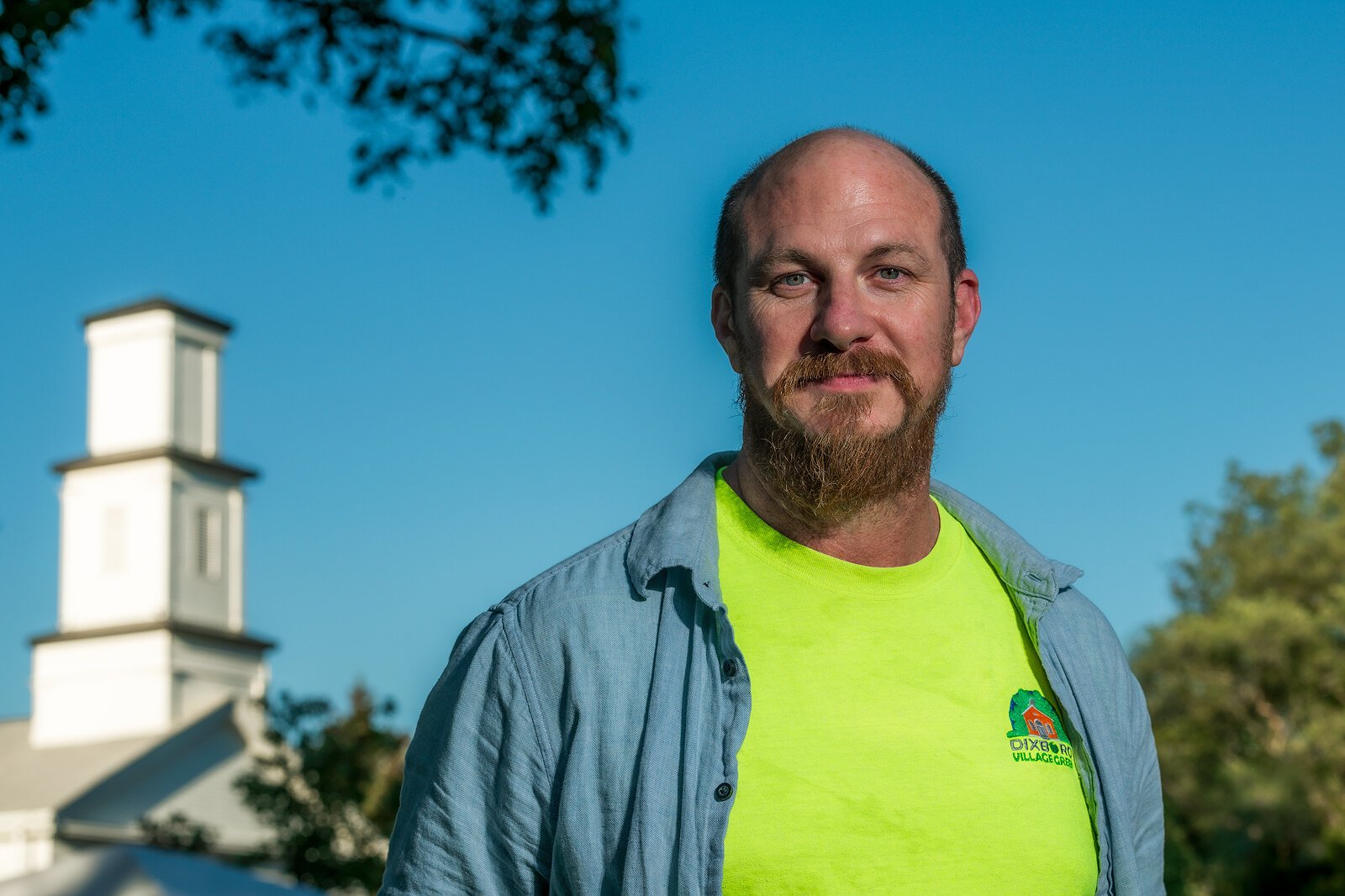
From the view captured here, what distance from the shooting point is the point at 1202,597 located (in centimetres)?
5228

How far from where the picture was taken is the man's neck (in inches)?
109

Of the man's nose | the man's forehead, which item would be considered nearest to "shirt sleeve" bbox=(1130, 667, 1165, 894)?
the man's nose

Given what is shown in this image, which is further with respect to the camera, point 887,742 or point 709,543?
point 709,543

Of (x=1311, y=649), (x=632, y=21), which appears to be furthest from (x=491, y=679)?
(x=1311, y=649)

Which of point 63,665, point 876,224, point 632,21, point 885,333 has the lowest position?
point 885,333

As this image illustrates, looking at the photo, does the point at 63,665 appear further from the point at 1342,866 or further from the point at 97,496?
the point at 1342,866

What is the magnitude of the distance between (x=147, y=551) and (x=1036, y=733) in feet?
A: 123

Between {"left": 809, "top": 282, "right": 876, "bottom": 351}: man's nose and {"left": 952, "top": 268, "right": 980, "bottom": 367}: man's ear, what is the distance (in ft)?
0.91

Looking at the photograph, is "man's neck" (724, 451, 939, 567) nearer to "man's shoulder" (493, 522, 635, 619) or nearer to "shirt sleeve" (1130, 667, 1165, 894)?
"man's shoulder" (493, 522, 635, 619)

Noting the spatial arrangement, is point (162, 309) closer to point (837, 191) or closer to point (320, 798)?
point (320, 798)

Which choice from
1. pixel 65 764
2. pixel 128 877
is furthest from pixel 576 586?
pixel 65 764

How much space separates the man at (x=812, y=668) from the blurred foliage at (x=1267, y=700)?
3602cm

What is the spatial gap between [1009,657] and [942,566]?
20 cm

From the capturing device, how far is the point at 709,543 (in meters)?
2.68
